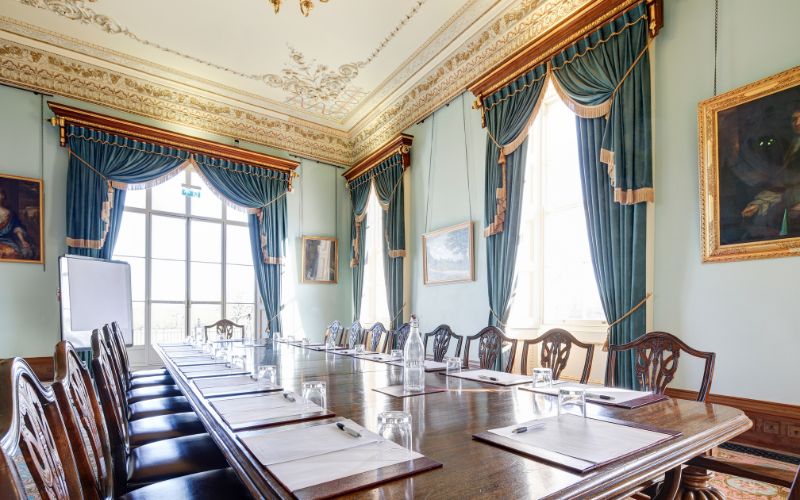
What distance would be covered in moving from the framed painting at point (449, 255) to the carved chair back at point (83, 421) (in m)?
3.48

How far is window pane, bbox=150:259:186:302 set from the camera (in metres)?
5.50

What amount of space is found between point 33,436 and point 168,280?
213 inches

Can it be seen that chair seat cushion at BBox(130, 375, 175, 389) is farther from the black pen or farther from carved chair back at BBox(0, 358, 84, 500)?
the black pen

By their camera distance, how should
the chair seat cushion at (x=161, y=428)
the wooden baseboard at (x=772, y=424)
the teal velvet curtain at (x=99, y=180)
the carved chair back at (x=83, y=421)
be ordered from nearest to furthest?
the carved chair back at (x=83, y=421)
the chair seat cushion at (x=161, y=428)
the wooden baseboard at (x=772, y=424)
the teal velvet curtain at (x=99, y=180)

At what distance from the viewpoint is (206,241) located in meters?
5.96

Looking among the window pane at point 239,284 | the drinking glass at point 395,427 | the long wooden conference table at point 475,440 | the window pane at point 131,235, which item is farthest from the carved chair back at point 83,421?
the window pane at point 239,284

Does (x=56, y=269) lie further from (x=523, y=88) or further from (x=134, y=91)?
(x=523, y=88)

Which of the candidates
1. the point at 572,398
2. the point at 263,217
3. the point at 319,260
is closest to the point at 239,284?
the point at 263,217

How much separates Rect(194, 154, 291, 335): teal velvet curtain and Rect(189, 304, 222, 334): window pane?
601mm

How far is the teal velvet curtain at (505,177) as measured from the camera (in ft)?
12.7

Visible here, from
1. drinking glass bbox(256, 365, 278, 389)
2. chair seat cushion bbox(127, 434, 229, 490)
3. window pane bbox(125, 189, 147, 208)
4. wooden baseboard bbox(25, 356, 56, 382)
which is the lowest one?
wooden baseboard bbox(25, 356, 56, 382)

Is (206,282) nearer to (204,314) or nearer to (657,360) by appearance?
(204,314)

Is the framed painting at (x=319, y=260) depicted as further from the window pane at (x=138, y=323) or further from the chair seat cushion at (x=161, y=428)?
the chair seat cushion at (x=161, y=428)

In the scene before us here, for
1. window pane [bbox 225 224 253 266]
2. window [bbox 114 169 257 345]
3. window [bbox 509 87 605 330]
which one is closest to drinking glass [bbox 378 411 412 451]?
window [bbox 509 87 605 330]
